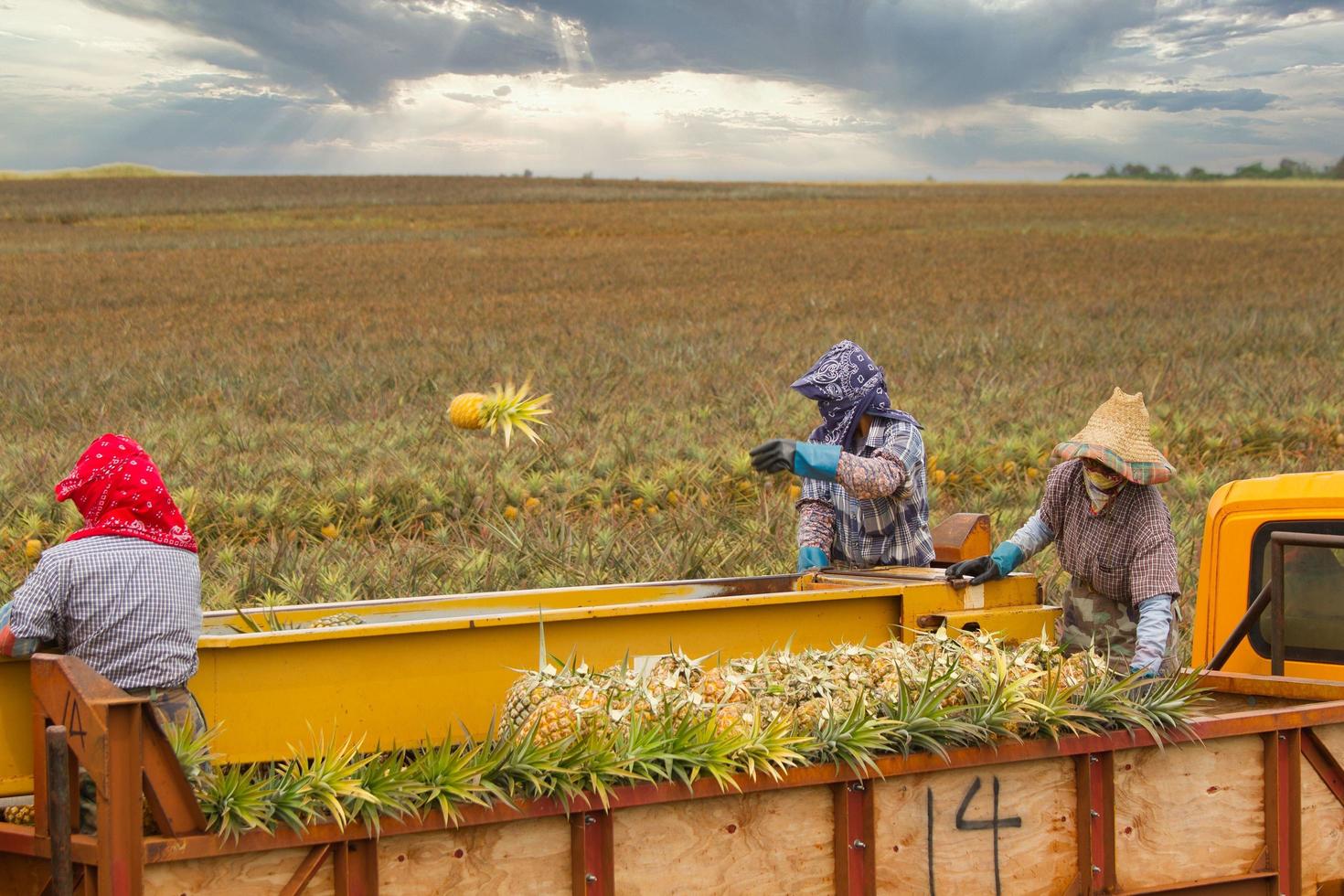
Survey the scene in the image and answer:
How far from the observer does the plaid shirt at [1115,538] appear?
4945 millimetres

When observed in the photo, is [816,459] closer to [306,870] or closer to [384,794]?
[384,794]

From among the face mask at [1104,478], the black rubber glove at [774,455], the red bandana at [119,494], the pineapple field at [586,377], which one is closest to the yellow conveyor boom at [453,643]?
the red bandana at [119,494]

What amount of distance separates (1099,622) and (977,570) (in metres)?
0.50

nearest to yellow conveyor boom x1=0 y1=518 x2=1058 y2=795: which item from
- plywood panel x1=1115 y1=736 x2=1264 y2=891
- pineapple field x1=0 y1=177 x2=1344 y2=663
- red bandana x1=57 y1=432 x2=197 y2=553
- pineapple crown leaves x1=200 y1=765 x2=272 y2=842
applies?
red bandana x1=57 y1=432 x2=197 y2=553

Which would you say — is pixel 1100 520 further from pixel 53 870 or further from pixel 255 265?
pixel 255 265

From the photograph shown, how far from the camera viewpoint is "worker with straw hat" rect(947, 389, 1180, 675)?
487 centimetres

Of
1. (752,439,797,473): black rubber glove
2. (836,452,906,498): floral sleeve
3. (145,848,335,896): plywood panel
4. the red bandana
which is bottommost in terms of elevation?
(145,848,335,896): plywood panel

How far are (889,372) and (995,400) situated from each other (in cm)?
284

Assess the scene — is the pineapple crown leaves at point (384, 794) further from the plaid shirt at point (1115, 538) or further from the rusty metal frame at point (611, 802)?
the plaid shirt at point (1115, 538)

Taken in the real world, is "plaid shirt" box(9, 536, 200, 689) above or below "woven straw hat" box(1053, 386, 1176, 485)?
below

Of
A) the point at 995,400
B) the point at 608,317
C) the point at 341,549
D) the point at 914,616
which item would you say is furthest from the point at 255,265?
the point at 914,616

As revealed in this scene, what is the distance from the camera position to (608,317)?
2342cm

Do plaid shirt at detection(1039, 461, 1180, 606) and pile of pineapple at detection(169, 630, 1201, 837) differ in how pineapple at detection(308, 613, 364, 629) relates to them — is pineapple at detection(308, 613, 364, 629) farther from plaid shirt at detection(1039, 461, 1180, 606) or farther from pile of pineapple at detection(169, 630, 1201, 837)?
plaid shirt at detection(1039, 461, 1180, 606)

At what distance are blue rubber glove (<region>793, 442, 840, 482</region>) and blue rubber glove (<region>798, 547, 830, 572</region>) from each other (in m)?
0.72
